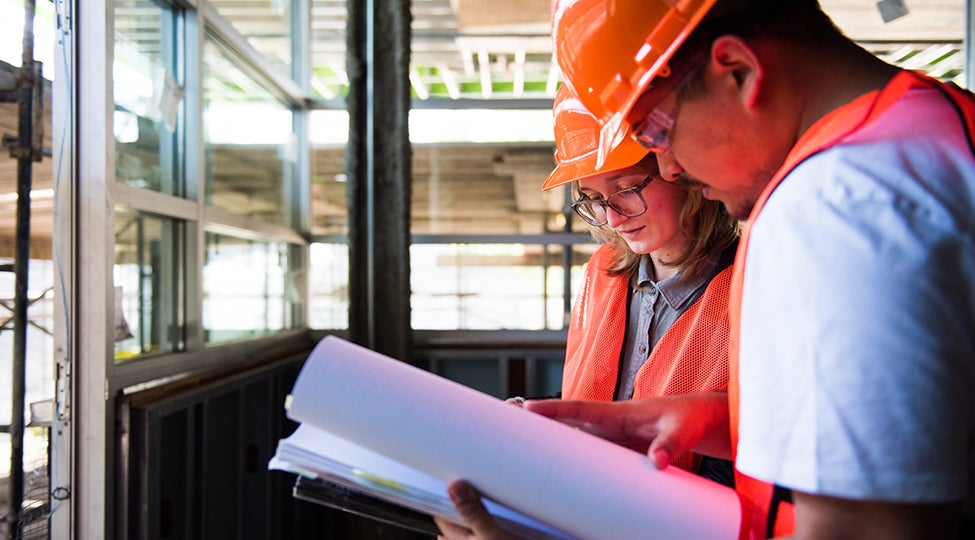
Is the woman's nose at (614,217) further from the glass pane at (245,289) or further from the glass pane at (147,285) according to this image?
the glass pane at (245,289)

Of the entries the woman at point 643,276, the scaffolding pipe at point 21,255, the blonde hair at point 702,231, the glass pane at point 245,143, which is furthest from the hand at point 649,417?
the glass pane at point 245,143

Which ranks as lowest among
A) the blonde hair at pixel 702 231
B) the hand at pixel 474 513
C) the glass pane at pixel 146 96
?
the hand at pixel 474 513

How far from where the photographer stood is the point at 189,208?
352cm

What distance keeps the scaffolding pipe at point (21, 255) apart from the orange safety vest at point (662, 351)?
1584 mm

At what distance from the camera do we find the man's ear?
91 centimetres

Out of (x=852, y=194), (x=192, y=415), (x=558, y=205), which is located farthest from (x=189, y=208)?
(x=852, y=194)

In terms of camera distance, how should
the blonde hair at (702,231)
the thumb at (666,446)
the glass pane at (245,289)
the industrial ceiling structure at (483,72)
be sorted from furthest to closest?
the industrial ceiling structure at (483,72)
the glass pane at (245,289)
the blonde hair at (702,231)
the thumb at (666,446)

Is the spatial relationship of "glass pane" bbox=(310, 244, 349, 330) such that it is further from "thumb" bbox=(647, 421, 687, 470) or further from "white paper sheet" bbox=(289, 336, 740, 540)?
"white paper sheet" bbox=(289, 336, 740, 540)

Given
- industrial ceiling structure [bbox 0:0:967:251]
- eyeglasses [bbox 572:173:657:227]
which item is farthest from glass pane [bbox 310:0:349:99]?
eyeglasses [bbox 572:173:657:227]

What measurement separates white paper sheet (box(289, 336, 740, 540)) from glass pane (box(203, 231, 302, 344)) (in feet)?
9.76

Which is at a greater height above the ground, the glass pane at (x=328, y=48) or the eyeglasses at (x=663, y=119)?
the glass pane at (x=328, y=48)

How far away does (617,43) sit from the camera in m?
1.12

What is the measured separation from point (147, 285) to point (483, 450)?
2.71 m

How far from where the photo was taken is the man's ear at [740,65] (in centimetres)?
91
